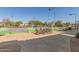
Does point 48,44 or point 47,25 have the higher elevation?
point 47,25

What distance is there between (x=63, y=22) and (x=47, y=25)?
10.5 inches

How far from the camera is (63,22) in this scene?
15.9 ft

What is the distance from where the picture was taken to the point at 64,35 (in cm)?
487
